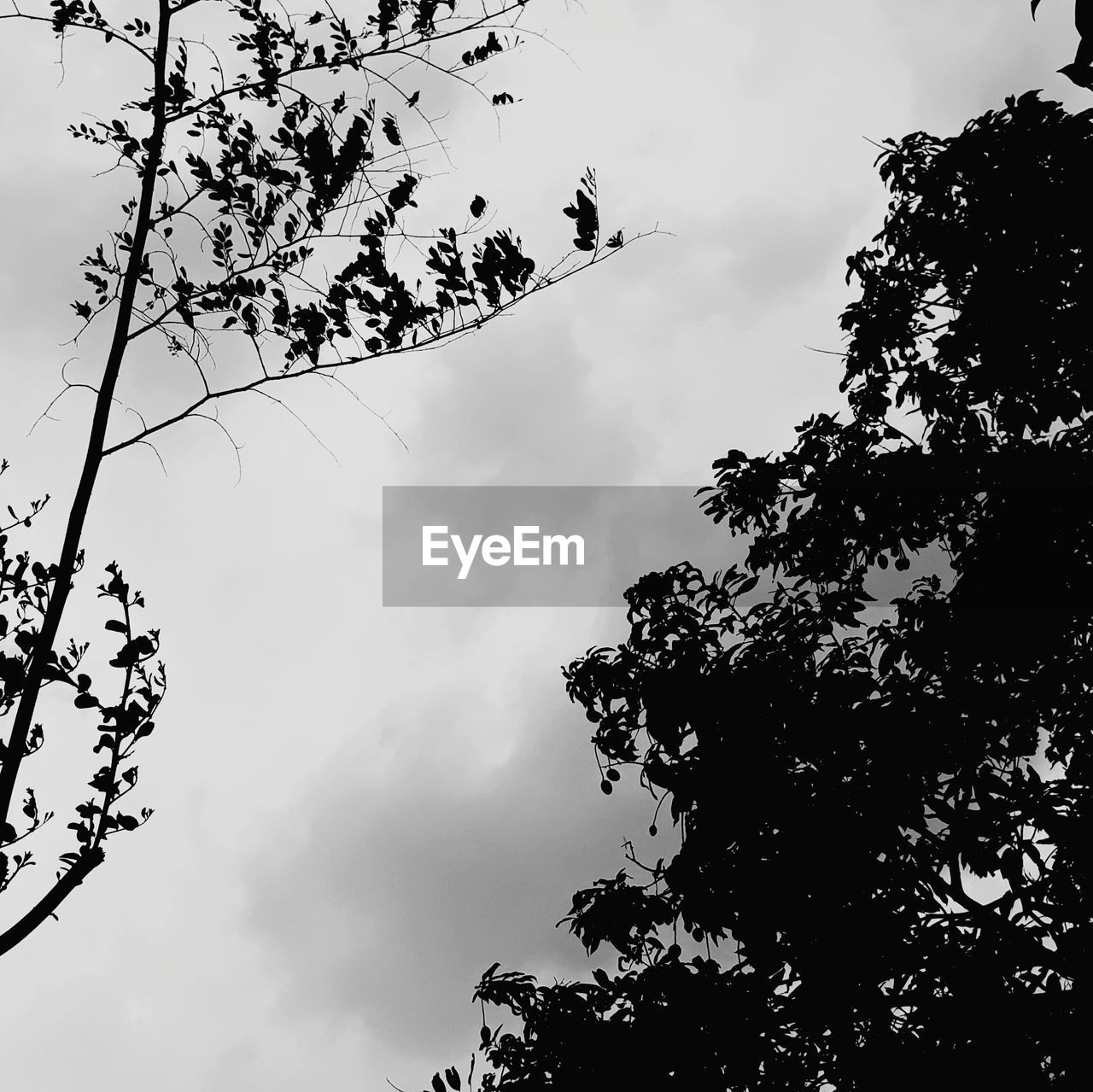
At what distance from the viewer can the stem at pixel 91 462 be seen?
4141mm

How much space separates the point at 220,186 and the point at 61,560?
91.2 inches

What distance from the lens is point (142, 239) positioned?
16.4 feet

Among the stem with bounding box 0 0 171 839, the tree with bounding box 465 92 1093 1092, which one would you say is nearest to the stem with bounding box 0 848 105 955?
the stem with bounding box 0 0 171 839

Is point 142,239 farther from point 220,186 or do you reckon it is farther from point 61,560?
point 61,560

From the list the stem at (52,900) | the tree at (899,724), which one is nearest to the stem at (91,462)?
the stem at (52,900)

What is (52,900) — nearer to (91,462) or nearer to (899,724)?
(91,462)

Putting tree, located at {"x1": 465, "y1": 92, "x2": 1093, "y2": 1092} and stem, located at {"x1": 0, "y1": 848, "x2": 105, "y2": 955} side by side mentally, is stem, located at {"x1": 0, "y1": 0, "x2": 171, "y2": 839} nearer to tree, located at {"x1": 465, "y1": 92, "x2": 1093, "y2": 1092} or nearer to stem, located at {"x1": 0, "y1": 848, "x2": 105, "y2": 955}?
stem, located at {"x1": 0, "y1": 848, "x2": 105, "y2": 955}

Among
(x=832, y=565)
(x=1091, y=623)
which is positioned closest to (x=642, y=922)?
(x=832, y=565)

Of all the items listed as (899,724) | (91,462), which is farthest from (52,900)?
(899,724)

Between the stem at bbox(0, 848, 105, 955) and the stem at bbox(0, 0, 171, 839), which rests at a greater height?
the stem at bbox(0, 0, 171, 839)

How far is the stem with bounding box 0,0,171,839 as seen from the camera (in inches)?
163

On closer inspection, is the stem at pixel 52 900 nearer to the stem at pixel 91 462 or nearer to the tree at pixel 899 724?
the stem at pixel 91 462

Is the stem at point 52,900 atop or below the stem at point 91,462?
below

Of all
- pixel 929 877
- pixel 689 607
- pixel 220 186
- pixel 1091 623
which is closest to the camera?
pixel 220 186
